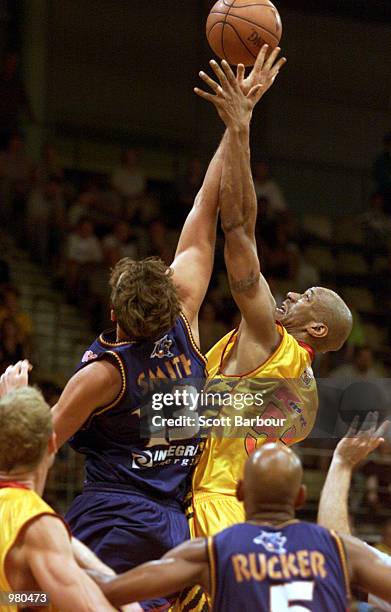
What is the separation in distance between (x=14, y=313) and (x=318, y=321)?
18.1 feet

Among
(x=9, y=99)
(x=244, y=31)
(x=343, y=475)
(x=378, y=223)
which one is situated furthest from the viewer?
(x=378, y=223)

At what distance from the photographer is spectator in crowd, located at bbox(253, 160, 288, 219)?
518 inches

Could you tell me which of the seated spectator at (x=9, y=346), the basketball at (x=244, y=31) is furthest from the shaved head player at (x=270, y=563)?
the seated spectator at (x=9, y=346)

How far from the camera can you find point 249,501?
3061mm

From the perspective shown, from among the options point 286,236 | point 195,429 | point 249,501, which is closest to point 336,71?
point 286,236

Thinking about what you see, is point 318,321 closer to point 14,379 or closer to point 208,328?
point 14,379

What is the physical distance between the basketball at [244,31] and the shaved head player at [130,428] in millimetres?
1493

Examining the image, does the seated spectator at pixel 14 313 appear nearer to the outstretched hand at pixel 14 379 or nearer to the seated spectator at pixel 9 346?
the seated spectator at pixel 9 346

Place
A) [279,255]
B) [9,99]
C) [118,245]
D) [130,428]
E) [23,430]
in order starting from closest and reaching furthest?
[23,430] < [130,428] < [118,245] < [9,99] < [279,255]

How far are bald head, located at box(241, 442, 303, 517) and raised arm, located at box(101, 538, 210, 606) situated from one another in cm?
20

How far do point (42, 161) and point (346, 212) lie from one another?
14.8 ft

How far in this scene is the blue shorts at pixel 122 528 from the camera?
4059mm

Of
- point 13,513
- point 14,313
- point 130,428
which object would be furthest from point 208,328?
point 13,513

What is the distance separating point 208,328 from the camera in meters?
10.9
